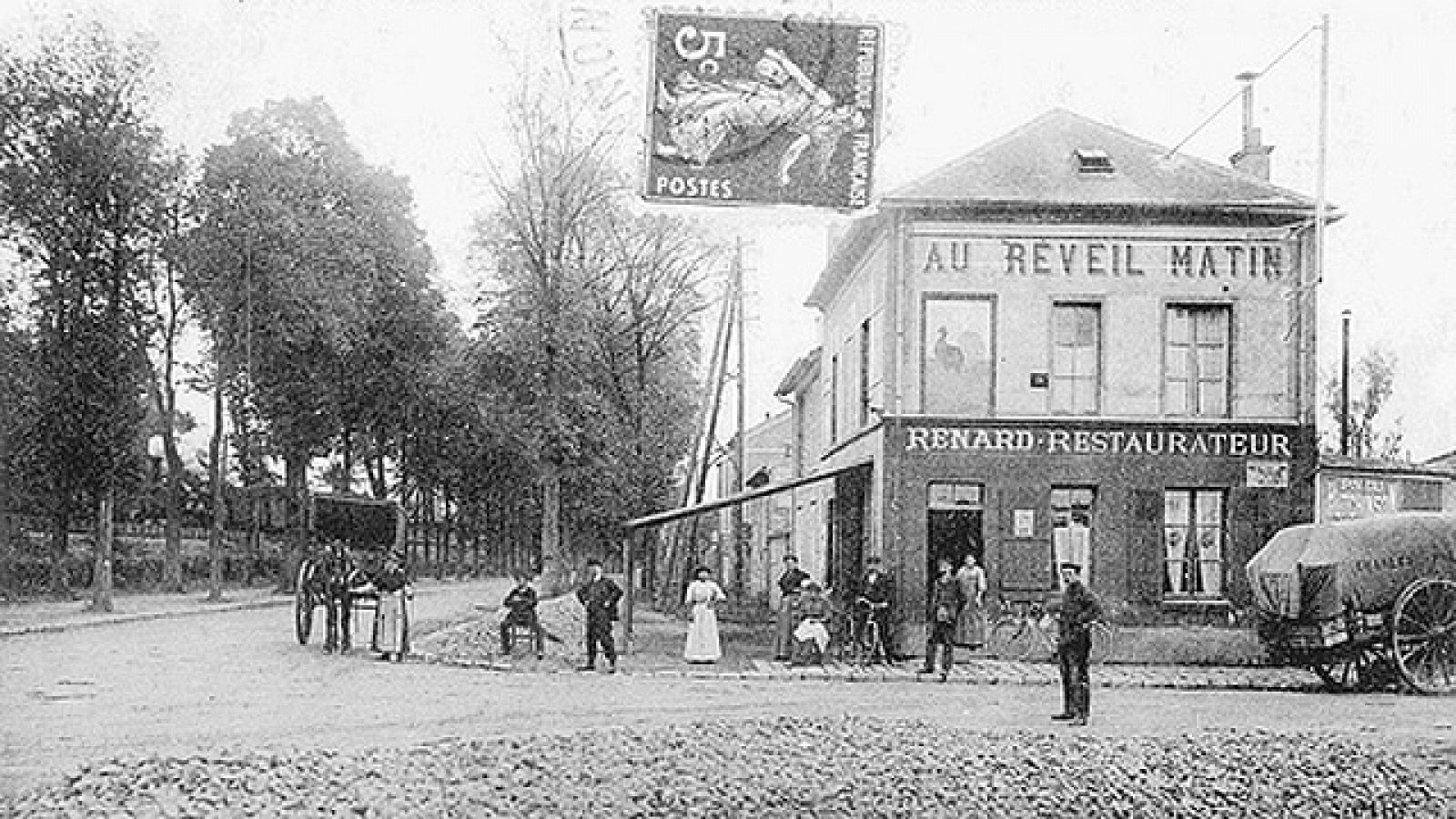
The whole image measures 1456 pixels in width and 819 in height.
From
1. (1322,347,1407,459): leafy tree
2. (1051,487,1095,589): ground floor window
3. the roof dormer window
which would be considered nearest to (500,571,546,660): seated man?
(1051,487,1095,589): ground floor window

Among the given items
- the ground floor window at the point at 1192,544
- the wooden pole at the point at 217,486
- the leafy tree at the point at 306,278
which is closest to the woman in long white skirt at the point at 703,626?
the leafy tree at the point at 306,278

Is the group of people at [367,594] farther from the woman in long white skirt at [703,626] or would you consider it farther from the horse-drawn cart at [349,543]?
the woman in long white skirt at [703,626]

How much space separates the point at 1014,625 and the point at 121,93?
924 centimetres

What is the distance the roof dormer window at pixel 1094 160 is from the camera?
11992mm

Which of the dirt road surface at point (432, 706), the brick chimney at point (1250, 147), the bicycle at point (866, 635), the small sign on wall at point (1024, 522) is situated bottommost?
the dirt road surface at point (432, 706)

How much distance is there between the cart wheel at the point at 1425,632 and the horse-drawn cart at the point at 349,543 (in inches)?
398

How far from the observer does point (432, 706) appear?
469 inches

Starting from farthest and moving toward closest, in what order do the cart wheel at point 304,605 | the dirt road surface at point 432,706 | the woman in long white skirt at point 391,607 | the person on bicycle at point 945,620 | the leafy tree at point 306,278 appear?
the cart wheel at point 304,605 → the woman in long white skirt at point 391,607 → the person on bicycle at point 945,620 → the leafy tree at point 306,278 → the dirt road surface at point 432,706

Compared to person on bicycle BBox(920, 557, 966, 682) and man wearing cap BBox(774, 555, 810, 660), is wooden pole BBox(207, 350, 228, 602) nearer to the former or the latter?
man wearing cap BBox(774, 555, 810, 660)

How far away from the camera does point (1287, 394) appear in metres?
12.7

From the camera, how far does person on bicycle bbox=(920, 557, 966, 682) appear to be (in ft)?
47.0

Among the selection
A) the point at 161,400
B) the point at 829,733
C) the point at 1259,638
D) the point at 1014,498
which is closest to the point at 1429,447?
the point at 1259,638

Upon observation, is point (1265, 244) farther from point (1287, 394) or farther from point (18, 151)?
point (18, 151)

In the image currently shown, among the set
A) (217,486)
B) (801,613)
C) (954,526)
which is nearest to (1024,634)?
(954,526)
